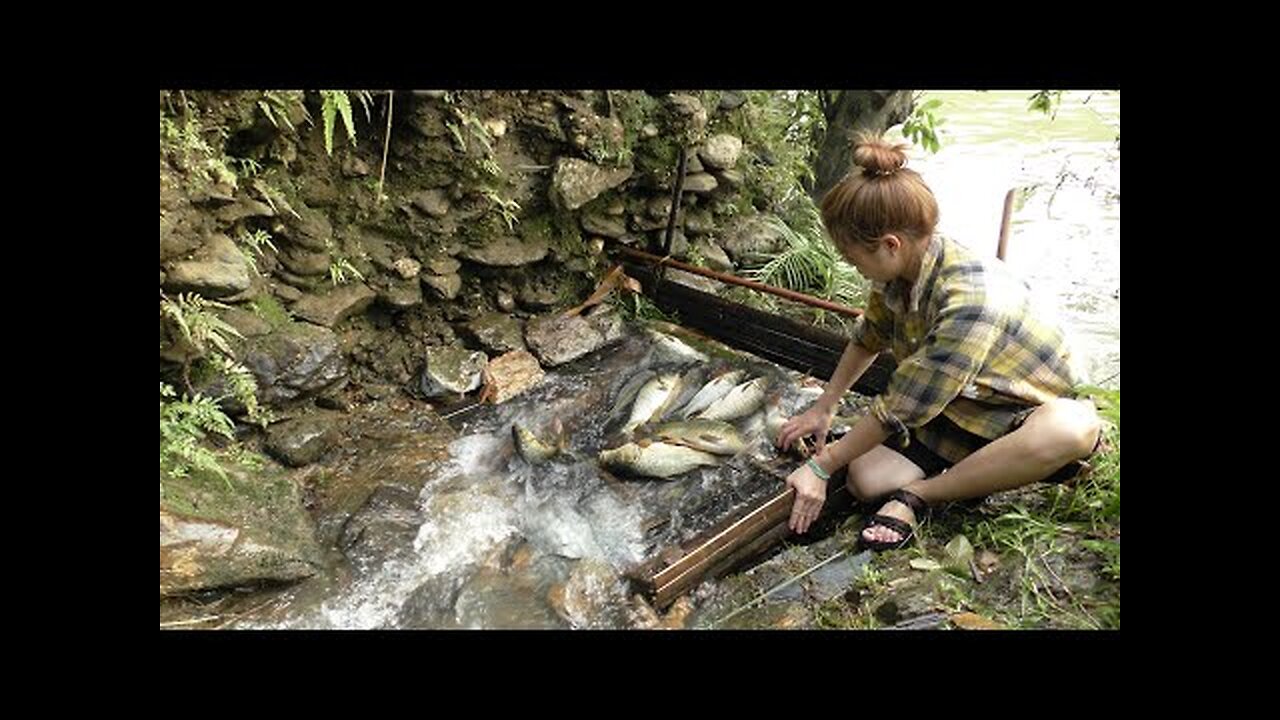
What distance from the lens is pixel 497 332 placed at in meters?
5.27

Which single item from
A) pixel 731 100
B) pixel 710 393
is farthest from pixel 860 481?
pixel 731 100

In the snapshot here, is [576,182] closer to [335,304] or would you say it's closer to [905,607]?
[335,304]

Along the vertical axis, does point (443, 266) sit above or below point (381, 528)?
above

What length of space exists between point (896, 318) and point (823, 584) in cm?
120

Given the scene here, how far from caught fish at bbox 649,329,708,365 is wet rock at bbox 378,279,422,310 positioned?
166 cm

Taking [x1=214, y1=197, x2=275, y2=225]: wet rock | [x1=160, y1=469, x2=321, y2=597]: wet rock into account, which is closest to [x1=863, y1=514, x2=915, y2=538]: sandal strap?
[x1=160, y1=469, x2=321, y2=597]: wet rock

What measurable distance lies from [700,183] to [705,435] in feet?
8.87

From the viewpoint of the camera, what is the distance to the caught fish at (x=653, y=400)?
4.54 m

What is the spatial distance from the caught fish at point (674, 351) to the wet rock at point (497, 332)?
0.96 m

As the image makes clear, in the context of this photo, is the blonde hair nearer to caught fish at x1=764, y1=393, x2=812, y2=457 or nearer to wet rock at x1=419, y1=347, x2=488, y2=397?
caught fish at x1=764, y1=393, x2=812, y2=457

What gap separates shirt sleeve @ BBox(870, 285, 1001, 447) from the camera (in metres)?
2.89

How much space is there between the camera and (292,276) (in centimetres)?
437

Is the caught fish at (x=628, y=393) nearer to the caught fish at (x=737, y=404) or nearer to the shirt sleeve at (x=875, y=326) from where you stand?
the caught fish at (x=737, y=404)

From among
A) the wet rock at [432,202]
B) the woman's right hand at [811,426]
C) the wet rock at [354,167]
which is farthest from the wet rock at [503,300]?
the woman's right hand at [811,426]
